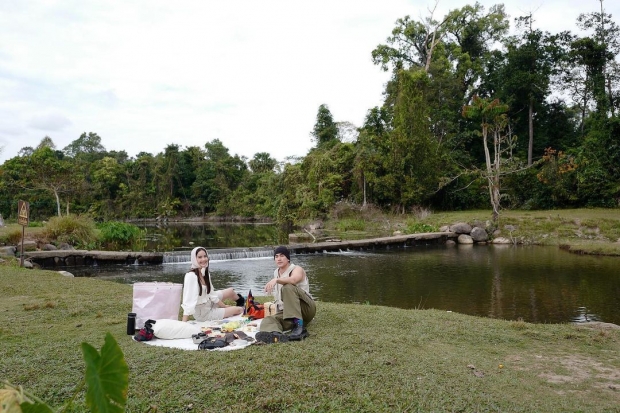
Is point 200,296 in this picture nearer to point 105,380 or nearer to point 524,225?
point 105,380

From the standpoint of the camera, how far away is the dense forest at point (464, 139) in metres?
23.5

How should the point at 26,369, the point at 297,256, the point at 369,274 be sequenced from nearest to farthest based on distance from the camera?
the point at 26,369
the point at 369,274
the point at 297,256

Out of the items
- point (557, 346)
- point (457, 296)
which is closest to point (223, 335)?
point (557, 346)

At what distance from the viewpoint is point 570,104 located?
29984 mm

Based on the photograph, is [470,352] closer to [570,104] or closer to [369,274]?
[369,274]

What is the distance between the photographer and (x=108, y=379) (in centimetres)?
72

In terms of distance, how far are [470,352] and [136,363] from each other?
3.13 metres

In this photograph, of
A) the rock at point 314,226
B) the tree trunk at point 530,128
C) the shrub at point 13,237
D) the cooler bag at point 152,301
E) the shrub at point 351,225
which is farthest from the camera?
the tree trunk at point 530,128

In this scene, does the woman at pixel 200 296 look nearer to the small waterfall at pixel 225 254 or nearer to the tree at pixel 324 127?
the small waterfall at pixel 225 254

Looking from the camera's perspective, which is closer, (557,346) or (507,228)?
(557,346)

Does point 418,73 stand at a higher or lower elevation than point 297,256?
higher

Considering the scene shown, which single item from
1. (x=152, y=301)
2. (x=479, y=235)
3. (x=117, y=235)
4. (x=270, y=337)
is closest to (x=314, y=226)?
(x=479, y=235)

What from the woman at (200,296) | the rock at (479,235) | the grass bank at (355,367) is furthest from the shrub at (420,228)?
the woman at (200,296)

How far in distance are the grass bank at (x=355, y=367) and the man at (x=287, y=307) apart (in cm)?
22
